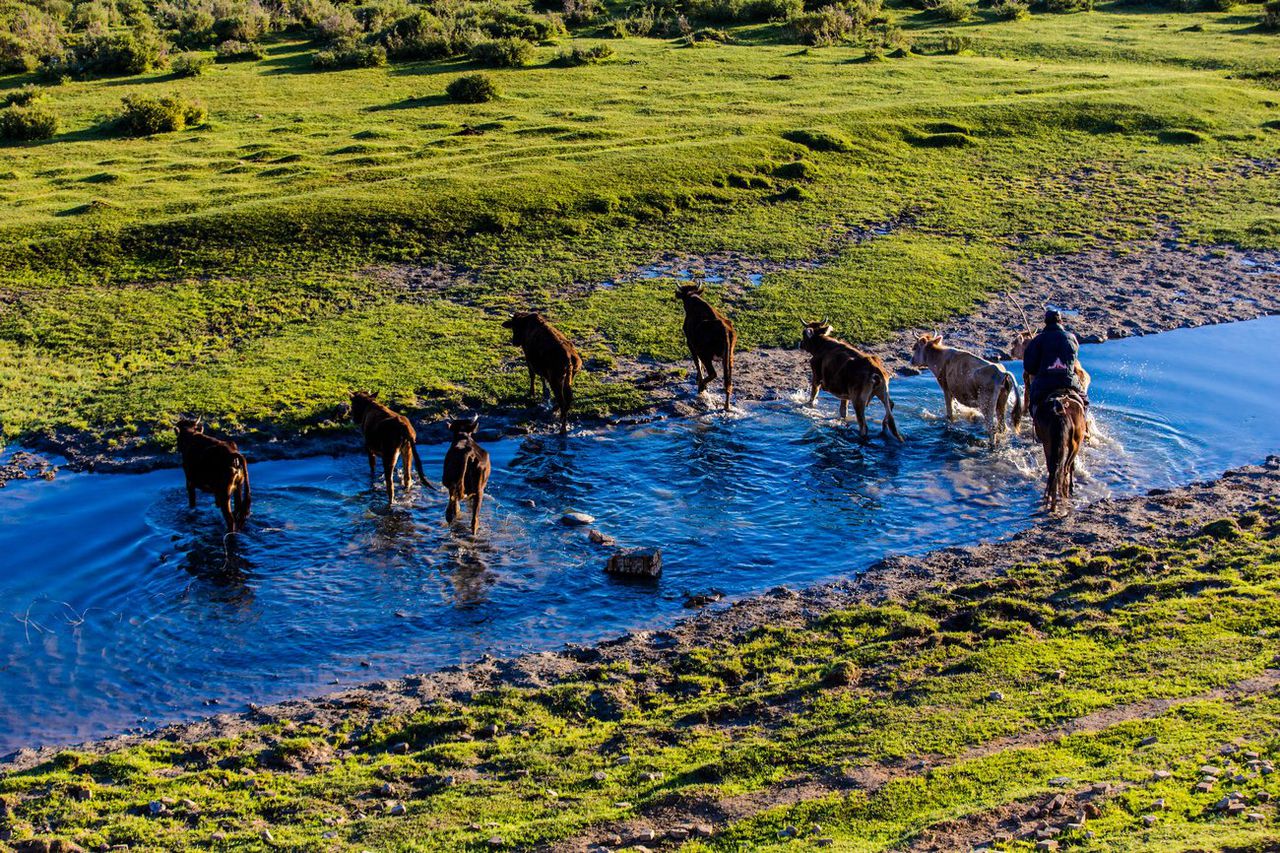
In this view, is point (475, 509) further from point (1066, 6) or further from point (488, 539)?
point (1066, 6)

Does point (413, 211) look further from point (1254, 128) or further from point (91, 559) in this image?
point (1254, 128)

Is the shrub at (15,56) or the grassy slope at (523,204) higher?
the shrub at (15,56)

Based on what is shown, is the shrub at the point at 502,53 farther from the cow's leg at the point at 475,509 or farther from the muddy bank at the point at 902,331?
the cow's leg at the point at 475,509

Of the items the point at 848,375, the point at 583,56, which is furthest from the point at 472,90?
the point at 848,375

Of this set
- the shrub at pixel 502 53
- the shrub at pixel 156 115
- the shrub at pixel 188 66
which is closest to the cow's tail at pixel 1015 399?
the shrub at pixel 156 115

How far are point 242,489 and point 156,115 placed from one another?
2332 centimetres

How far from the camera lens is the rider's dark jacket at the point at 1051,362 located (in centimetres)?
1748

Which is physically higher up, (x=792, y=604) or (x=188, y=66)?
(x=188, y=66)

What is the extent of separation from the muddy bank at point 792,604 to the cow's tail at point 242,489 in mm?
4423

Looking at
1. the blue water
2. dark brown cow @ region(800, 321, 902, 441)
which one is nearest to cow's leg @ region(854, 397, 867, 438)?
dark brown cow @ region(800, 321, 902, 441)

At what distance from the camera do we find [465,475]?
51.4 feet

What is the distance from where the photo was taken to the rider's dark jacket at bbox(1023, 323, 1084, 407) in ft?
57.4

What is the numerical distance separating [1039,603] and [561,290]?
14.1 meters

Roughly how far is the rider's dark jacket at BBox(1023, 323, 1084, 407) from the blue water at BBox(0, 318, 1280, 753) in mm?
1279
